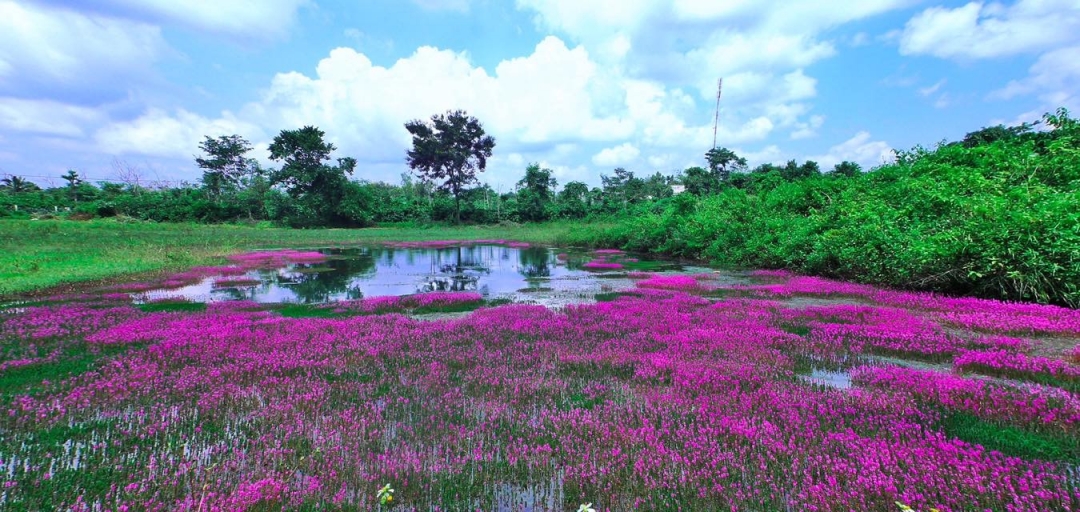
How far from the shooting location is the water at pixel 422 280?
15.6 m

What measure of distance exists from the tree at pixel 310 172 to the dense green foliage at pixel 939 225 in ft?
165

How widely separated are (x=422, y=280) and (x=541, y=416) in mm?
15361

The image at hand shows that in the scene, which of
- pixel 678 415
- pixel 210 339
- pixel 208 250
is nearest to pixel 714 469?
pixel 678 415

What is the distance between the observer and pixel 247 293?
16.1 metres

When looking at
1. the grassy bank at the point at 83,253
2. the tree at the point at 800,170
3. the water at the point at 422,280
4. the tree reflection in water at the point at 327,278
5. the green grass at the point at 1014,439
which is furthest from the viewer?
the tree at the point at 800,170

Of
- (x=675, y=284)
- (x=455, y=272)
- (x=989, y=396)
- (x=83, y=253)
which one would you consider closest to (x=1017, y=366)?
(x=989, y=396)

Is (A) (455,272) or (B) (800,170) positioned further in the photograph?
(B) (800,170)

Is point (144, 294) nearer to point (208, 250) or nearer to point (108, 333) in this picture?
point (108, 333)

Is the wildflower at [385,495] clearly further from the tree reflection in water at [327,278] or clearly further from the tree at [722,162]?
the tree at [722,162]

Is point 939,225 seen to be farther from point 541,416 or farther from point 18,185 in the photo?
point 18,185

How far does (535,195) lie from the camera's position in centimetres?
6869

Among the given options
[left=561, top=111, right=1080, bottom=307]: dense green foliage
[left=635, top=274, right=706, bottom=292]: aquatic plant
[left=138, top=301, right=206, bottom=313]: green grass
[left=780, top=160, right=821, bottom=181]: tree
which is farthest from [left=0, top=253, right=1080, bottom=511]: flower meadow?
[left=780, top=160, right=821, bottom=181]: tree

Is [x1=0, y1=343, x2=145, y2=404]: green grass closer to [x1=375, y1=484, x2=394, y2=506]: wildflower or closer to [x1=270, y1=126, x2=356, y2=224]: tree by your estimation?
[x1=375, y1=484, x2=394, y2=506]: wildflower

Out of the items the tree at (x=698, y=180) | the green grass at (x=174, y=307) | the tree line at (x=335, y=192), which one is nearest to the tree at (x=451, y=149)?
the tree line at (x=335, y=192)
